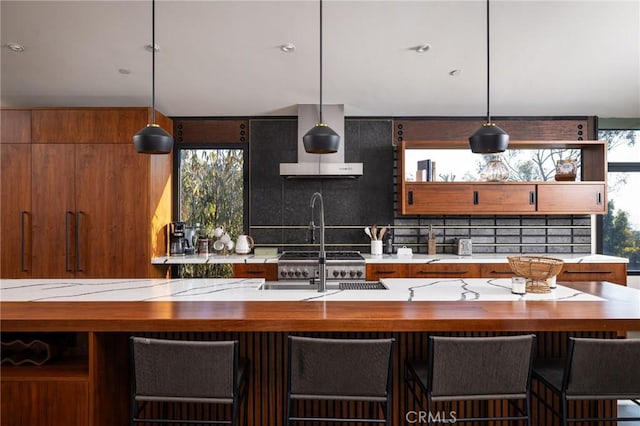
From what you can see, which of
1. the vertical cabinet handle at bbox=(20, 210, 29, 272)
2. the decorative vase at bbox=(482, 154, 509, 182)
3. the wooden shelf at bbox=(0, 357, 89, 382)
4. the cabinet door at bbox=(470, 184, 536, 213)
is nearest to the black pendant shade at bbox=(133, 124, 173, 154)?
the wooden shelf at bbox=(0, 357, 89, 382)

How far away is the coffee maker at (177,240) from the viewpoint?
4.16 metres

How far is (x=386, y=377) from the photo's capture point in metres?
1.65

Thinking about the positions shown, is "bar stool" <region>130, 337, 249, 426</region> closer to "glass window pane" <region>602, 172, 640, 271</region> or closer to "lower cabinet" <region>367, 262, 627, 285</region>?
"lower cabinet" <region>367, 262, 627, 285</region>

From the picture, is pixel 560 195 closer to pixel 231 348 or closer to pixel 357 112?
pixel 357 112

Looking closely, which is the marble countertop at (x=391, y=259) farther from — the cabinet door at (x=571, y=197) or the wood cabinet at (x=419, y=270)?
the cabinet door at (x=571, y=197)

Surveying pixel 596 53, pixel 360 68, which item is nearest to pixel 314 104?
pixel 360 68

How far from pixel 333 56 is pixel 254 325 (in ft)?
7.89

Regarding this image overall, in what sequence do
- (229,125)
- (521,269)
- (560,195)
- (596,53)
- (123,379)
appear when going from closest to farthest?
1. (123,379)
2. (521,269)
3. (596,53)
4. (560,195)
5. (229,125)

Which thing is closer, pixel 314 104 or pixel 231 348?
pixel 231 348

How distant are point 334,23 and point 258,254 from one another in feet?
8.17

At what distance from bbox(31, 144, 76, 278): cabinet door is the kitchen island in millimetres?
1723

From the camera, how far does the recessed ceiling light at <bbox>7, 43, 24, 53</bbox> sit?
3.07 metres

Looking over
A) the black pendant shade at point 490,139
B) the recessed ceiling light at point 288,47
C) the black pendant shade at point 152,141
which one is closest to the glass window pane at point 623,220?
the black pendant shade at point 490,139

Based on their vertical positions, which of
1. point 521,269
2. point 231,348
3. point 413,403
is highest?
point 521,269
